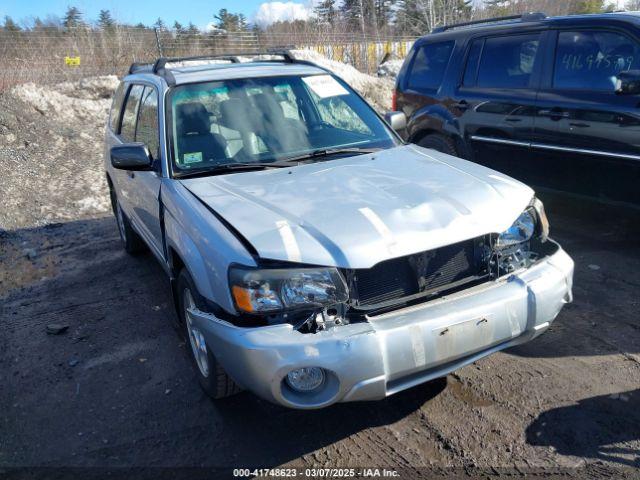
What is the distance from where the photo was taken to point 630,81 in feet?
14.8

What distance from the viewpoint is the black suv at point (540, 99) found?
4.78 meters

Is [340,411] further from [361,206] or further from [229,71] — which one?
[229,71]

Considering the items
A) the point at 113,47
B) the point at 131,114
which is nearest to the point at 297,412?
the point at 131,114

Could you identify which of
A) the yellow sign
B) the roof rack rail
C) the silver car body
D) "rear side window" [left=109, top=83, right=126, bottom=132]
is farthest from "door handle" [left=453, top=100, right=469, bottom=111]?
the yellow sign

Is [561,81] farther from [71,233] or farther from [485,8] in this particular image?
[485,8]

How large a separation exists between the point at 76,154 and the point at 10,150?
3.42ft

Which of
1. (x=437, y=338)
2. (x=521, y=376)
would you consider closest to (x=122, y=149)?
(x=437, y=338)

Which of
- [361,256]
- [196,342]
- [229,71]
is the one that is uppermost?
[229,71]

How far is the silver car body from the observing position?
8.27 ft

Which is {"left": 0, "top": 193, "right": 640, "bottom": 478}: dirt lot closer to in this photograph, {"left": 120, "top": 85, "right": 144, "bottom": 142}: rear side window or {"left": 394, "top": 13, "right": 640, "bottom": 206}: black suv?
{"left": 394, "top": 13, "right": 640, "bottom": 206}: black suv

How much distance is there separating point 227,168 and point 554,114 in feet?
10.6

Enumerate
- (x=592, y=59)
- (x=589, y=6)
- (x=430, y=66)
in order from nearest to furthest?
1. (x=592, y=59)
2. (x=430, y=66)
3. (x=589, y=6)

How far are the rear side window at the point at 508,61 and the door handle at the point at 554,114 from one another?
38cm

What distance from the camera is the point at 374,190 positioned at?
124 inches
